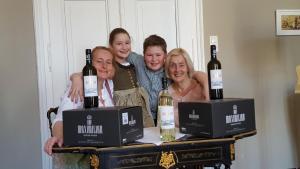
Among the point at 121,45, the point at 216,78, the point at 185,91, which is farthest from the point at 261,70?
the point at 216,78

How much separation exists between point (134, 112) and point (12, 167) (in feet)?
5.85

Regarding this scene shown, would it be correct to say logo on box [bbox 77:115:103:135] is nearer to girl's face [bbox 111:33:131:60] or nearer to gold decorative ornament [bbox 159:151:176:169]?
gold decorative ornament [bbox 159:151:176:169]

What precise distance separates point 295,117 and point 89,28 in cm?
203

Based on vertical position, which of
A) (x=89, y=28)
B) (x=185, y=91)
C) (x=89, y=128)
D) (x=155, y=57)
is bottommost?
(x=89, y=128)

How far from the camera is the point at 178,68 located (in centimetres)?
239

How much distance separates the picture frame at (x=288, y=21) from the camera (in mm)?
3504

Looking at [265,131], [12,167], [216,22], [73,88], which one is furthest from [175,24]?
[12,167]

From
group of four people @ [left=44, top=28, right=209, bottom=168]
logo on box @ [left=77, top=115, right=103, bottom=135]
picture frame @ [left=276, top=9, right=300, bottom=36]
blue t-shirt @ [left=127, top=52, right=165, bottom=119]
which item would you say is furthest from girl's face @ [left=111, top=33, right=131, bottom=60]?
picture frame @ [left=276, top=9, right=300, bottom=36]

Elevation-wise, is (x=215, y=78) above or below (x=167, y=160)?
above

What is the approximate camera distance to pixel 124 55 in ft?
8.51

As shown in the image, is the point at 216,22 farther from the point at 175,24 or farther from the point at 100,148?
the point at 100,148

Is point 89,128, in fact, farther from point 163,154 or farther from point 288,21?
point 288,21

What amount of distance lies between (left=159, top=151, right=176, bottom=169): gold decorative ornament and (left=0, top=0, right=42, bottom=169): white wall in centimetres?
169

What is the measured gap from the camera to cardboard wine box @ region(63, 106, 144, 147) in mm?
1605
